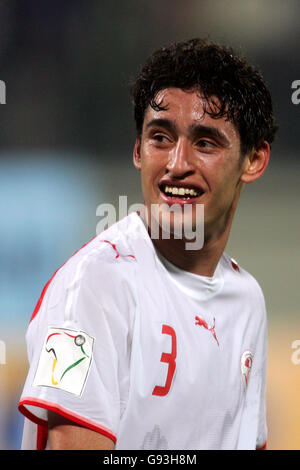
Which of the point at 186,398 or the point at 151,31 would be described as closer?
the point at 186,398

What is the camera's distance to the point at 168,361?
1396 mm

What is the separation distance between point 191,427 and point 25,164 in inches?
114

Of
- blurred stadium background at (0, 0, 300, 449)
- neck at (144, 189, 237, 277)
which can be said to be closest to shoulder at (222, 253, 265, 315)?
neck at (144, 189, 237, 277)

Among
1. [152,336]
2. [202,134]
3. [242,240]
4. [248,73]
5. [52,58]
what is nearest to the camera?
[152,336]

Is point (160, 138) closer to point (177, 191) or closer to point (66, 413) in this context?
point (177, 191)

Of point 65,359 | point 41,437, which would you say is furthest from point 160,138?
point 41,437

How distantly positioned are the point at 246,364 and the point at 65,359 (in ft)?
2.03

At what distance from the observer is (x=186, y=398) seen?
1441mm

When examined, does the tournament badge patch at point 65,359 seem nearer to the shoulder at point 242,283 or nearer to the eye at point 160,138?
the eye at point 160,138

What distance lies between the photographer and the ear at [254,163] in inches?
64.8

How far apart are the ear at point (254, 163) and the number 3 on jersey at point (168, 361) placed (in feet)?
1.48

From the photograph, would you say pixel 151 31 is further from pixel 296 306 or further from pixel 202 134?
pixel 202 134

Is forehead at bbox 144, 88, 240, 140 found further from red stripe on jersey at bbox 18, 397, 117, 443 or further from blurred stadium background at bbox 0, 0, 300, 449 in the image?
blurred stadium background at bbox 0, 0, 300, 449

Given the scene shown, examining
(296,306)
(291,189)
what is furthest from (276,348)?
(291,189)
